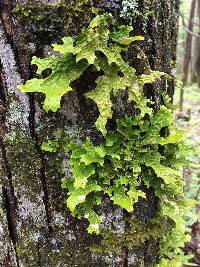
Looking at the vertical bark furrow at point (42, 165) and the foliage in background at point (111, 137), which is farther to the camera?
the vertical bark furrow at point (42, 165)

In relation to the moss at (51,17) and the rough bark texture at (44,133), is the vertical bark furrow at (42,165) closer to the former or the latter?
the rough bark texture at (44,133)

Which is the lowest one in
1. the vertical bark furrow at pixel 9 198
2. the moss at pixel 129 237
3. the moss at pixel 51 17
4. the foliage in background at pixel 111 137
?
the moss at pixel 129 237

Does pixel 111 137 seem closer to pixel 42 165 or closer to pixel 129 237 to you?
pixel 42 165

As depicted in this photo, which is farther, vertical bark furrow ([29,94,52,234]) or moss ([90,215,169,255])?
moss ([90,215,169,255])

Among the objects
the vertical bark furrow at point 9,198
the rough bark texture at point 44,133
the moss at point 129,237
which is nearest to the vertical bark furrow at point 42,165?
the rough bark texture at point 44,133

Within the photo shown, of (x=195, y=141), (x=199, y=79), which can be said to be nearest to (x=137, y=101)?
(x=195, y=141)

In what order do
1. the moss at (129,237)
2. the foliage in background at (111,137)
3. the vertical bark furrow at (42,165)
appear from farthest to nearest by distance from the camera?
1. the moss at (129,237)
2. the vertical bark furrow at (42,165)
3. the foliage in background at (111,137)

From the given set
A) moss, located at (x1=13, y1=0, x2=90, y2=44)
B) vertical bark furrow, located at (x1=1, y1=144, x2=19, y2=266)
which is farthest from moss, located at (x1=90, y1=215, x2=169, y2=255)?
moss, located at (x1=13, y1=0, x2=90, y2=44)

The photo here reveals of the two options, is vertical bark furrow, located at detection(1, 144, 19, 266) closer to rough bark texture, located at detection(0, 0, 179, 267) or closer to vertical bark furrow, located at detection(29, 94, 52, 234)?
rough bark texture, located at detection(0, 0, 179, 267)

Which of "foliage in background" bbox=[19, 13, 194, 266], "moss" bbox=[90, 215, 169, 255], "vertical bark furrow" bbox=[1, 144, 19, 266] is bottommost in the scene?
"moss" bbox=[90, 215, 169, 255]
